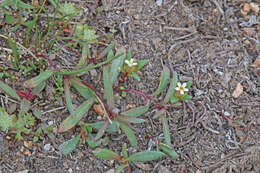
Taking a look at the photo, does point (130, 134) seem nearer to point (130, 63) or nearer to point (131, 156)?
point (131, 156)

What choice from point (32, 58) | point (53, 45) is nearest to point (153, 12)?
point (53, 45)

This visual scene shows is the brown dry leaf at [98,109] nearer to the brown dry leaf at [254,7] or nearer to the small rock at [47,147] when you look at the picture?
the small rock at [47,147]

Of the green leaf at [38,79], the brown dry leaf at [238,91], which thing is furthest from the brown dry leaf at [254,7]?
the green leaf at [38,79]

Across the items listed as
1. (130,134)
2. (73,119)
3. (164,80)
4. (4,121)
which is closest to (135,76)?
(164,80)

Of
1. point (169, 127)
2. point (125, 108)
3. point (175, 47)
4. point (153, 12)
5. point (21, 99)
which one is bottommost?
point (169, 127)

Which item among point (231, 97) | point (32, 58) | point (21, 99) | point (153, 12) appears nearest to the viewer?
point (21, 99)

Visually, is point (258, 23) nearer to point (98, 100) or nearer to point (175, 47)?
point (175, 47)
